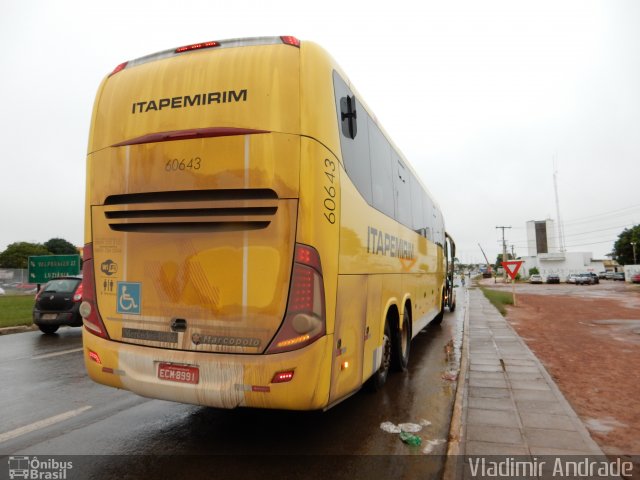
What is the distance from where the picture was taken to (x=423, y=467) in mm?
3600

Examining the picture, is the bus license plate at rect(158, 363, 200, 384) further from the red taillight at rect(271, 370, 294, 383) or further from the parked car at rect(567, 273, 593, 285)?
the parked car at rect(567, 273, 593, 285)

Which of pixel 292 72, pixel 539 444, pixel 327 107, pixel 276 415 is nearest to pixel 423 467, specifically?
pixel 539 444

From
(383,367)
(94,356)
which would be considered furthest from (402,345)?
(94,356)

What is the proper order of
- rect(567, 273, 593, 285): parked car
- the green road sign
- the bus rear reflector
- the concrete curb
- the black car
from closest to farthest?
1. the concrete curb
2. the bus rear reflector
3. the black car
4. the green road sign
5. rect(567, 273, 593, 285): parked car

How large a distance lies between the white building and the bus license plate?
7435 cm

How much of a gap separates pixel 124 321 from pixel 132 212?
1.07 m

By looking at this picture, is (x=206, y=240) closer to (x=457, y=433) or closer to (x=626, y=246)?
(x=457, y=433)

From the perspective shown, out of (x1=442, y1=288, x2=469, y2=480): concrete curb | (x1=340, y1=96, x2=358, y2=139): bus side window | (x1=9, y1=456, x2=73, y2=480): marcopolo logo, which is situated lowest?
(x1=442, y1=288, x2=469, y2=480): concrete curb

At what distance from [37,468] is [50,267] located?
43.4 feet

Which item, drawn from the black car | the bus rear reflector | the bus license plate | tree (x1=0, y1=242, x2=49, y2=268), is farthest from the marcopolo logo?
tree (x1=0, y1=242, x2=49, y2=268)

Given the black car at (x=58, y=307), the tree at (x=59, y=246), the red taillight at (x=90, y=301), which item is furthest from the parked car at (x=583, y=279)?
the tree at (x=59, y=246)

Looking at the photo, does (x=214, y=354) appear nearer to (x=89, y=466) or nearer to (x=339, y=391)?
(x=339, y=391)

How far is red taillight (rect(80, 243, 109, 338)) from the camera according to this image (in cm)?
417

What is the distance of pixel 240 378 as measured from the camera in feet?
11.3
